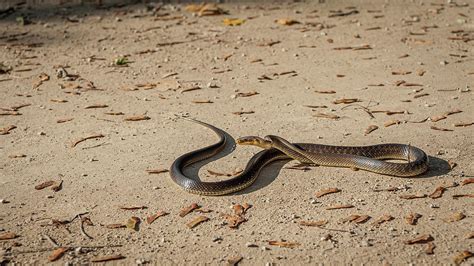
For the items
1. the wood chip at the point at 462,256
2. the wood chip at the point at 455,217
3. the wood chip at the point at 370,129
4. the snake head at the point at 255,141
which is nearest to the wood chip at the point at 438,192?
the wood chip at the point at 455,217

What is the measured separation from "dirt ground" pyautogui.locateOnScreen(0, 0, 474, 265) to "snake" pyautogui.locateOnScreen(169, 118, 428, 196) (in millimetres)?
101

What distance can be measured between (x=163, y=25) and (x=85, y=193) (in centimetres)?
670

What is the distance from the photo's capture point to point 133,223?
6.20 m

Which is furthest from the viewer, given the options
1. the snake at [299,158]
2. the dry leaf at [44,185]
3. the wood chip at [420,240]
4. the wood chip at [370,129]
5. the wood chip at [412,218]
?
the wood chip at [370,129]

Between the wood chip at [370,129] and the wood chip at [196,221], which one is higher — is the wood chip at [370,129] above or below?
above

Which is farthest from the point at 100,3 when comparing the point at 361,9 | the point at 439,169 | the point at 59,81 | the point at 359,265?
the point at 359,265

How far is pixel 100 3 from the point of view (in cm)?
1440

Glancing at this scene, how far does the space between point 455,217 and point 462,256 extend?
70cm

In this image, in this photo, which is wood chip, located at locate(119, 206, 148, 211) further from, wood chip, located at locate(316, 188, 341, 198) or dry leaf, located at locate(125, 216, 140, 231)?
wood chip, located at locate(316, 188, 341, 198)

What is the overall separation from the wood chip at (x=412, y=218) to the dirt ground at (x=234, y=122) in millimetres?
40

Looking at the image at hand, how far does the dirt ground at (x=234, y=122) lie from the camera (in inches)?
232

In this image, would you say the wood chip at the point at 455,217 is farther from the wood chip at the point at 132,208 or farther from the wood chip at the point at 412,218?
the wood chip at the point at 132,208

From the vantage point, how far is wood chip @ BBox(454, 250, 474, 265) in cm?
544

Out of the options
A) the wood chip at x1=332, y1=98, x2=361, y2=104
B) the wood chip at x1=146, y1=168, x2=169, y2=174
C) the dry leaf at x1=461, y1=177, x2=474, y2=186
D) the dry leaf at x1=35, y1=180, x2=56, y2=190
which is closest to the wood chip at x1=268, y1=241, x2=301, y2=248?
the wood chip at x1=146, y1=168, x2=169, y2=174
